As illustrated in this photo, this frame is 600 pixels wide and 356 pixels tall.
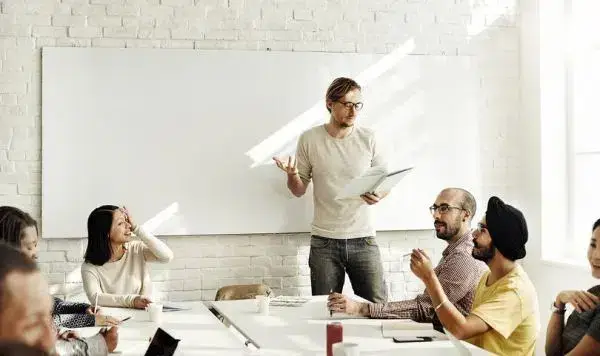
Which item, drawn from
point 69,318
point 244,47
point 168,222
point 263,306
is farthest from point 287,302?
point 244,47

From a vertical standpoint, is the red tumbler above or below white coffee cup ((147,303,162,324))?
above

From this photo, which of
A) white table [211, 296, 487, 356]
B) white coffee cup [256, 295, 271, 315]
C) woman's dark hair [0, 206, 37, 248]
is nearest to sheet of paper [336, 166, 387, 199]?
white table [211, 296, 487, 356]

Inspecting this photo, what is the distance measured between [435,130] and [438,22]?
0.80m

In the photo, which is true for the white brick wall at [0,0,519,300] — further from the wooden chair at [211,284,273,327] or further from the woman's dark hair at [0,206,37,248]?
the woman's dark hair at [0,206,37,248]

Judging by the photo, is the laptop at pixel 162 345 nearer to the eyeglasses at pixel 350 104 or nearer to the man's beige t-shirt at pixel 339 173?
the man's beige t-shirt at pixel 339 173

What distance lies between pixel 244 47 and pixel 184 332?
8.55 ft

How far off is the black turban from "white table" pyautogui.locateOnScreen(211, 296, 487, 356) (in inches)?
19.5

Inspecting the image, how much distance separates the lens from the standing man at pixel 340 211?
507 cm

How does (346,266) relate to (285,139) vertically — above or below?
below

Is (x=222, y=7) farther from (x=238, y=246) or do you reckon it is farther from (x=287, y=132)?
(x=238, y=246)

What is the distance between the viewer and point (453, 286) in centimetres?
353

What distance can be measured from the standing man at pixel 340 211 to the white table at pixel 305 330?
96 cm

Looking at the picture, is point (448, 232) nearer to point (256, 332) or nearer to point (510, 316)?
point (510, 316)

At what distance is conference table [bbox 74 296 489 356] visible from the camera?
2.87 meters
